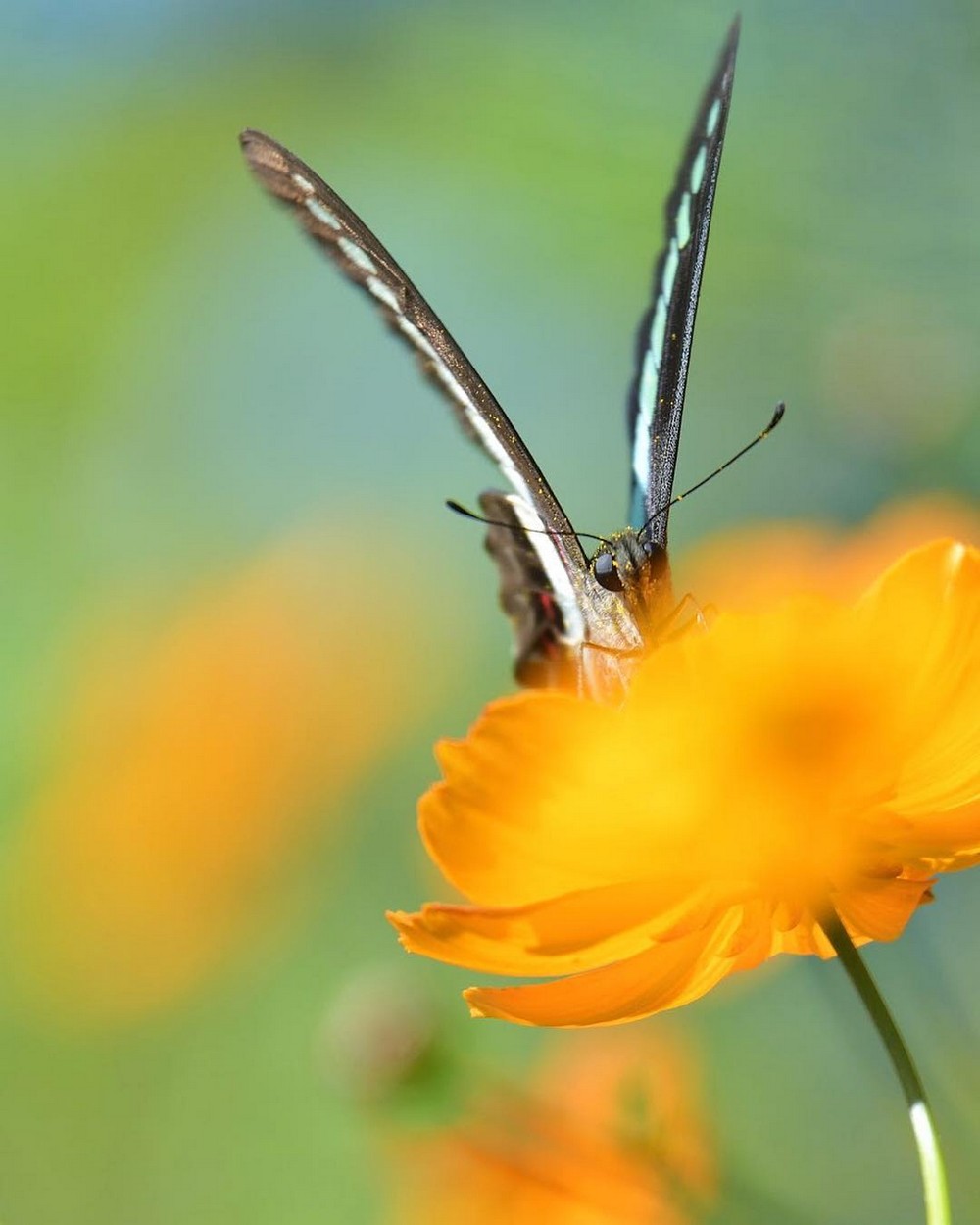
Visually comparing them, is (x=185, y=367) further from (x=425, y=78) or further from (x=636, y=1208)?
(x=636, y=1208)

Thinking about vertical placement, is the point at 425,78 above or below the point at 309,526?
above

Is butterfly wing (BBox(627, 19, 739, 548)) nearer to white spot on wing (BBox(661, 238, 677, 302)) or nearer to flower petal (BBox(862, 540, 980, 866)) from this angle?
white spot on wing (BBox(661, 238, 677, 302))

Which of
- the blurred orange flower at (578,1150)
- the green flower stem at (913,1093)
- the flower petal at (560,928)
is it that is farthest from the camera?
the blurred orange flower at (578,1150)

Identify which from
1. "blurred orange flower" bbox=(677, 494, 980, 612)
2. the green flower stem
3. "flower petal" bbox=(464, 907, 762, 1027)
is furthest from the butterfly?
the green flower stem

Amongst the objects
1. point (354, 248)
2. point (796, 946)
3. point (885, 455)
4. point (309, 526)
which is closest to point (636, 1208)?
point (796, 946)

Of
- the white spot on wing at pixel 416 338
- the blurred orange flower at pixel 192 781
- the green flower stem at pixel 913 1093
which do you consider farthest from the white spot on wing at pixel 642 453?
the blurred orange flower at pixel 192 781

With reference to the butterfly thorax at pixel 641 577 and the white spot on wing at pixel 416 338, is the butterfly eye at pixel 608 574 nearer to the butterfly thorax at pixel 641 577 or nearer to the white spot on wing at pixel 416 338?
the butterfly thorax at pixel 641 577

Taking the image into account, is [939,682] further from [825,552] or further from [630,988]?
[825,552]
